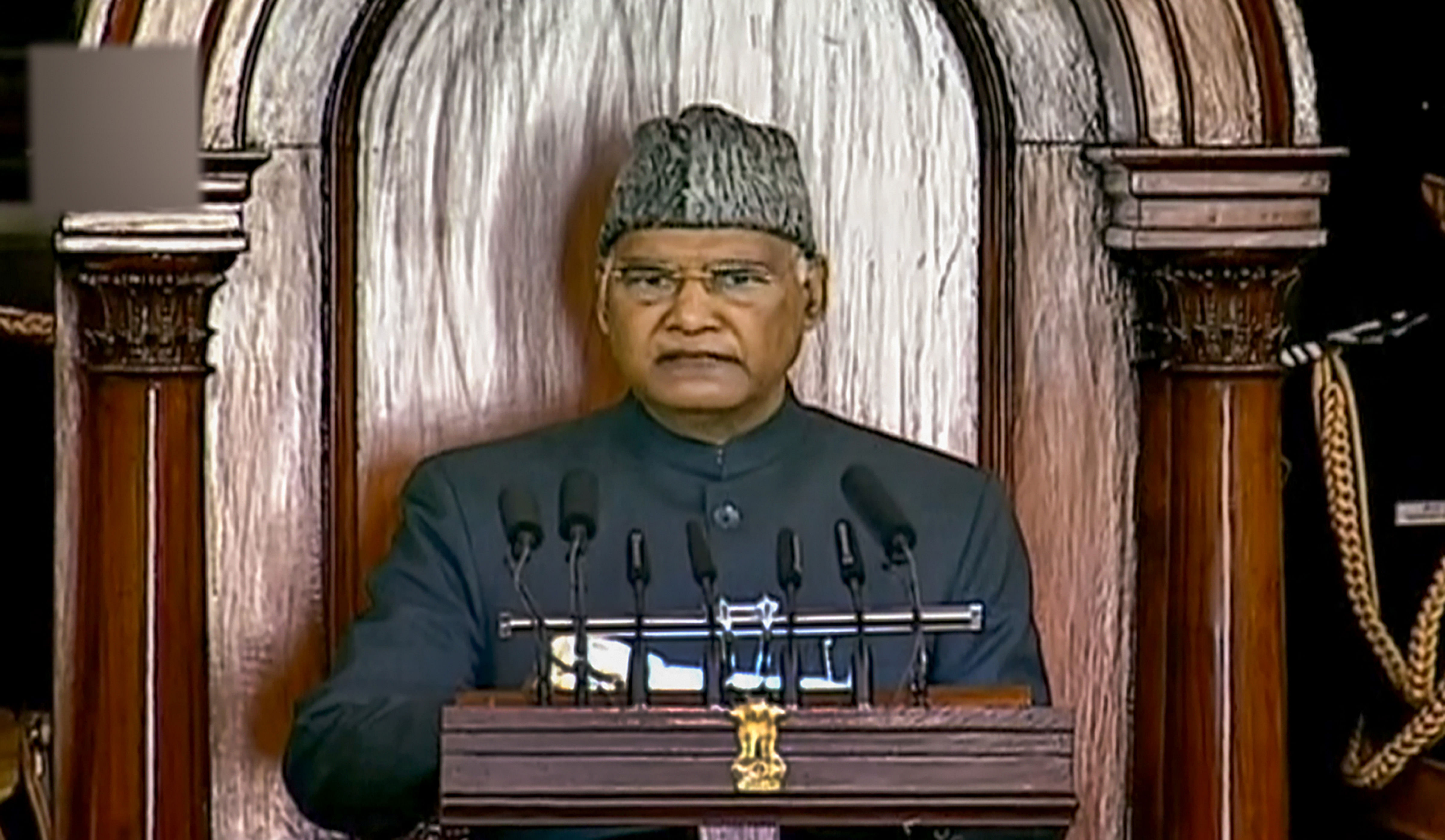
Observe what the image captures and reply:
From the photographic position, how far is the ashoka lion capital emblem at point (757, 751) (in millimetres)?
2852

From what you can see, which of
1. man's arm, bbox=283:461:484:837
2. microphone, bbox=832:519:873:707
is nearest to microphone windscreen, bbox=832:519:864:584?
Answer: microphone, bbox=832:519:873:707

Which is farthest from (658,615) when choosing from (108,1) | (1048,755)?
(108,1)

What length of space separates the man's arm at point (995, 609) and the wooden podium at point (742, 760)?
308 mm

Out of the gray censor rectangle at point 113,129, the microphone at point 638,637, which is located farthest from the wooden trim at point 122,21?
the microphone at point 638,637

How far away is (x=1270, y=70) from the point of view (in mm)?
→ 3367

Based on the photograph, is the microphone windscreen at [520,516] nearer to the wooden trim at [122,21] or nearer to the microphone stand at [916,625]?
the microphone stand at [916,625]

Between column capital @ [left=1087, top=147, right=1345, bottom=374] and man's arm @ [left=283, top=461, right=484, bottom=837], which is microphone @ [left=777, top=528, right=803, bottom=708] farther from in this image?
column capital @ [left=1087, top=147, right=1345, bottom=374]

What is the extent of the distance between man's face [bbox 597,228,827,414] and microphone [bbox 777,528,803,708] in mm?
195

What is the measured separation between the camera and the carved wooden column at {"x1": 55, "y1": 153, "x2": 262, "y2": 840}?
3289 mm

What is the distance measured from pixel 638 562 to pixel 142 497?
534 mm

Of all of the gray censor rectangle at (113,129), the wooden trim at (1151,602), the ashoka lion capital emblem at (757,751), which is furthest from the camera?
the wooden trim at (1151,602)

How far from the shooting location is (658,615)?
3.21 metres

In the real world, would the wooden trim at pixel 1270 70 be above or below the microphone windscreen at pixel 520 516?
above

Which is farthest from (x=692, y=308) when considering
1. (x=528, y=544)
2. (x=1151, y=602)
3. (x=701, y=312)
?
(x=1151, y=602)
